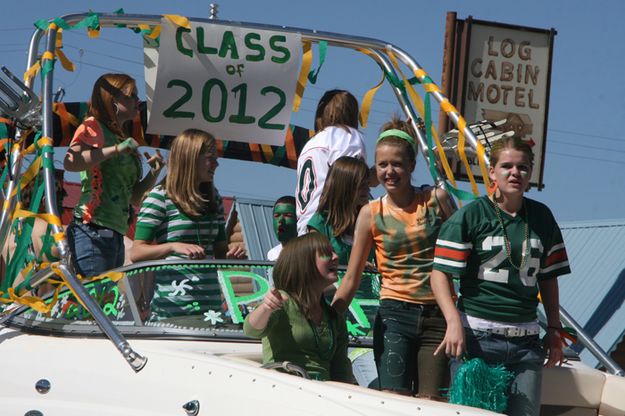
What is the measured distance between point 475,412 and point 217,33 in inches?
150

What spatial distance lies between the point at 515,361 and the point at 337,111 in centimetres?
235

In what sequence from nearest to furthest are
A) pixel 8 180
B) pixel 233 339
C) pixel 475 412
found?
pixel 475 412
pixel 233 339
pixel 8 180

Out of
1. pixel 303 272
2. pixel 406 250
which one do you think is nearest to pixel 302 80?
pixel 406 250

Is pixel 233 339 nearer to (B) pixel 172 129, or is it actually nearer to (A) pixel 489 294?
(A) pixel 489 294

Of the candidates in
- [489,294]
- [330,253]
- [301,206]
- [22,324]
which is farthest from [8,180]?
[489,294]

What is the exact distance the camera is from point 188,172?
17.9ft

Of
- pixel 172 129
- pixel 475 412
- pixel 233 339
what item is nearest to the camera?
pixel 475 412

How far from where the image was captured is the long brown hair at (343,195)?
5473mm

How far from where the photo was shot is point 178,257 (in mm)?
5324

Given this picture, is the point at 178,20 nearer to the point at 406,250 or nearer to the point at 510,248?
the point at 406,250

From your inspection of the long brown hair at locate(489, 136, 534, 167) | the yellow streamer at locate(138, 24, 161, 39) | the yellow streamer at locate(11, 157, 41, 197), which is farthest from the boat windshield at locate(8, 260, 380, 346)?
the yellow streamer at locate(138, 24, 161, 39)

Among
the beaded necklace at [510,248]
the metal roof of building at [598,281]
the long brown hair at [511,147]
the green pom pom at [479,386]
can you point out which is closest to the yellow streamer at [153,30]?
the long brown hair at [511,147]

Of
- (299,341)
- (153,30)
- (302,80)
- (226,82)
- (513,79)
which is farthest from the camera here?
(513,79)

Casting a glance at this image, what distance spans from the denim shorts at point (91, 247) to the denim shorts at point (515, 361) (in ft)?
7.81
